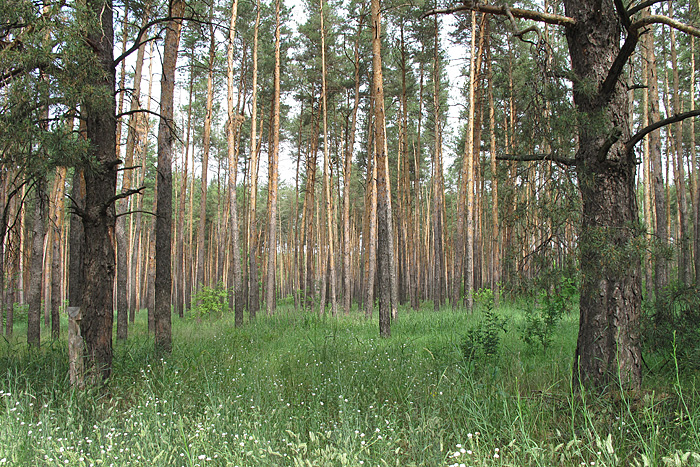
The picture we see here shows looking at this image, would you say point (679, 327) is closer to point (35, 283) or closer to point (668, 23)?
point (668, 23)

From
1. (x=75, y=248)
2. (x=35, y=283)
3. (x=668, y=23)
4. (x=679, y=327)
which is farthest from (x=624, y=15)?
(x=35, y=283)

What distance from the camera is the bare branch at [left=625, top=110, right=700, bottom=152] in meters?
3.18

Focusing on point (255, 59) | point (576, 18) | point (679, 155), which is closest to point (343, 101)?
point (255, 59)

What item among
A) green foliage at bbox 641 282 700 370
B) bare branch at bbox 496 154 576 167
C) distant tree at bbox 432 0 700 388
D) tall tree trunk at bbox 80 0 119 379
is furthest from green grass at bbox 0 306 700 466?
bare branch at bbox 496 154 576 167

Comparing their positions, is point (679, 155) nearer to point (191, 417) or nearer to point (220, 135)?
point (191, 417)

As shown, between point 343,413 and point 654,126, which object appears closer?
point 654,126

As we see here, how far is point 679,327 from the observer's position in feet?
13.8

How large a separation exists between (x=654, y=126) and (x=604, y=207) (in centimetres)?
77

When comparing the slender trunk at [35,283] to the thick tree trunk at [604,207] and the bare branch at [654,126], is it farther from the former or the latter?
the bare branch at [654,126]

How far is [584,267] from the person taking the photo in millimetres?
3379

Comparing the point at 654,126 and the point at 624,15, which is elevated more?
the point at 624,15

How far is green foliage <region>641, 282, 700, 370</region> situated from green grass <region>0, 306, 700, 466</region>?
0.27 meters

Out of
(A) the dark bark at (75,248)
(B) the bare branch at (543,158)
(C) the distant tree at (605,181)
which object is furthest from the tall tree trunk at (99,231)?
(B) the bare branch at (543,158)

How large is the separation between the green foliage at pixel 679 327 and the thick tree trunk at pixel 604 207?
39 centimetres
